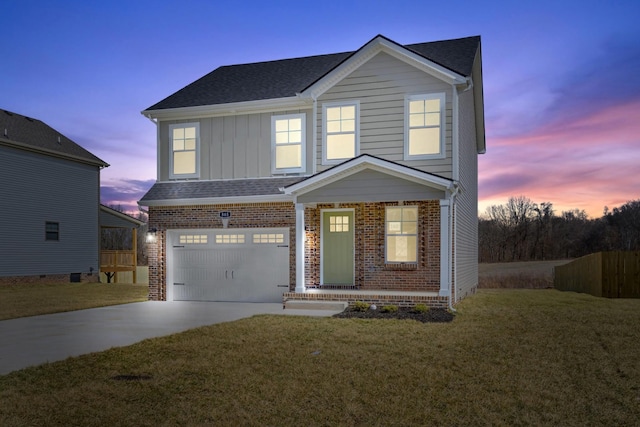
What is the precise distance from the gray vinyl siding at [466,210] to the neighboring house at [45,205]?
1927cm

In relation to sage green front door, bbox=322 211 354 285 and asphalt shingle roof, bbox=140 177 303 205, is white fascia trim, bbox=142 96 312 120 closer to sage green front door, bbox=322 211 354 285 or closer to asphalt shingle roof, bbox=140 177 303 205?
asphalt shingle roof, bbox=140 177 303 205

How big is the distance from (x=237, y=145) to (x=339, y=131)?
3.46 m

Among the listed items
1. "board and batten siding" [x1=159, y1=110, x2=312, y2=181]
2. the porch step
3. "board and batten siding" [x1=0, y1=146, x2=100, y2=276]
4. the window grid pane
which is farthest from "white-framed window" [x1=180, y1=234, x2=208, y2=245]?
"board and batten siding" [x1=0, y1=146, x2=100, y2=276]

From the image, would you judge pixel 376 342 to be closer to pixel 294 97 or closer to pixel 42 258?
pixel 294 97

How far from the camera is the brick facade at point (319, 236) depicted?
1495cm

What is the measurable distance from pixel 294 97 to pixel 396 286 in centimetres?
634

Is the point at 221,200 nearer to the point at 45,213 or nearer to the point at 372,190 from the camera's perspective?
the point at 372,190

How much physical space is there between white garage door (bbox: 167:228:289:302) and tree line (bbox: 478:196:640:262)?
41605mm

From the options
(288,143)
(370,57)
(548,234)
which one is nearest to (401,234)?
(288,143)

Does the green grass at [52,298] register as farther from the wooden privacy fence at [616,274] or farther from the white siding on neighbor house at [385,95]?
the wooden privacy fence at [616,274]

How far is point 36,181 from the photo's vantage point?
25438mm

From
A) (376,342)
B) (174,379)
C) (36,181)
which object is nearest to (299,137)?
(376,342)

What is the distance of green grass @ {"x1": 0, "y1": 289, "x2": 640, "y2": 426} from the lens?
18.0 feet

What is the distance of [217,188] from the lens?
16.9m
